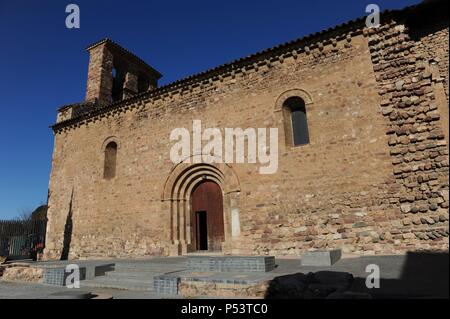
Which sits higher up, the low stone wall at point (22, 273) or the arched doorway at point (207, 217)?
the arched doorway at point (207, 217)

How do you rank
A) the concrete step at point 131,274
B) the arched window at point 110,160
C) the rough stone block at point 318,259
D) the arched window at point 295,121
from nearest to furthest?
the rough stone block at point 318,259, the concrete step at point 131,274, the arched window at point 295,121, the arched window at point 110,160

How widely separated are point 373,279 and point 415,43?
703 centimetres

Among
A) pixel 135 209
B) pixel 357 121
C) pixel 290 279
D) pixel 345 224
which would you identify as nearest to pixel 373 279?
pixel 290 279

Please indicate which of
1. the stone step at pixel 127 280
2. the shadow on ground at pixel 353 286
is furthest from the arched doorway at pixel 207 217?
the shadow on ground at pixel 353 286

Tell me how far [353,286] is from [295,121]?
6347mm

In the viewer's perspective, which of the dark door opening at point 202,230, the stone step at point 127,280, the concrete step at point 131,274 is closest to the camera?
the stone step at point 127,280

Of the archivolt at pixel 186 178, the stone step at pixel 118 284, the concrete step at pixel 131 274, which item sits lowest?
the stone step at pixel 118 284

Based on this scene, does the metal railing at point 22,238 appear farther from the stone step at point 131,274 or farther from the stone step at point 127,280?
the stone step at point 127,280

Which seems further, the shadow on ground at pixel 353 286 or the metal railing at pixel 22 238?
the metal railing at pixel 22 238

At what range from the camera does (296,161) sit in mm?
9133

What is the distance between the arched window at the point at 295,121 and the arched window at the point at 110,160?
8.18 m

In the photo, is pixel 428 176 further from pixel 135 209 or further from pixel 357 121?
pixel 135 209

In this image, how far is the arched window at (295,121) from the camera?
9578mm
